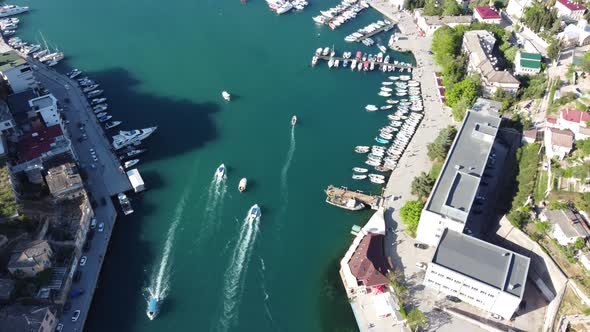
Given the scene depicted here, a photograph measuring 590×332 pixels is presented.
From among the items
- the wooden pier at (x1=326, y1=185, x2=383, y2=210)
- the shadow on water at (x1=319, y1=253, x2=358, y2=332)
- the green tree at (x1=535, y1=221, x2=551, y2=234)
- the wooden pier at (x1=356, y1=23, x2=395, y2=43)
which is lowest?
the shadow on water at (x1=319, y1=253, x2=358, y2=332)

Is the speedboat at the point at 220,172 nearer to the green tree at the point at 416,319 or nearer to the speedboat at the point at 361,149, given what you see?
the speedboat at the point at 361,149

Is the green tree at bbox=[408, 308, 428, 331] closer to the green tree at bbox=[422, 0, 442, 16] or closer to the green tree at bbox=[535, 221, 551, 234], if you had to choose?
the green tree at bbox=[535, 221, 551, 234]

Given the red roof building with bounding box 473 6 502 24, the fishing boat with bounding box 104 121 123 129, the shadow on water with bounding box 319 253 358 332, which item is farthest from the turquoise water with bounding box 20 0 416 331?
the red roof building with bounding box 473 6 502 24

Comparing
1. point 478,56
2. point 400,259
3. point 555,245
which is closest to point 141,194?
point 400,259

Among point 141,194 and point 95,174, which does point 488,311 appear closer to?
point 141,194

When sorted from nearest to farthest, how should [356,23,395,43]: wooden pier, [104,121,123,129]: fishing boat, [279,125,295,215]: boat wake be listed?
[279,125,295,215]: boat wake, [104,121,123,129]: fishing boat, [356,23,395,43]: wooden pier

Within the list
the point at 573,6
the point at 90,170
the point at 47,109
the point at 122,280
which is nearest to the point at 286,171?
the point at 122,280

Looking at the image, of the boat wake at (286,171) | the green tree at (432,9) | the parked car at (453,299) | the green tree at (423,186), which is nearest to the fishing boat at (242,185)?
the boat wake at (286,171)
